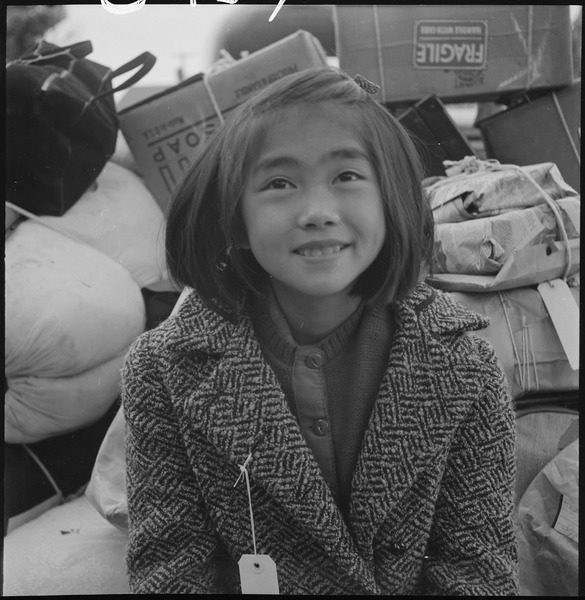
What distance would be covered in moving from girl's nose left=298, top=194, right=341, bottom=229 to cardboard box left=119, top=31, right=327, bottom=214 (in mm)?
691

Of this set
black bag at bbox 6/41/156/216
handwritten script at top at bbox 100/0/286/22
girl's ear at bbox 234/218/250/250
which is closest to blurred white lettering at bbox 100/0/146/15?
handwritten script at top at bbox 100/0/286/22

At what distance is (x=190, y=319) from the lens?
1.37 metres

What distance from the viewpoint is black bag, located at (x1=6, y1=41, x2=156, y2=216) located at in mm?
1753

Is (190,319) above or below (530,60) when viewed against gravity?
below

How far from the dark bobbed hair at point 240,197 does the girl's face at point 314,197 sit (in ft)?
0.08

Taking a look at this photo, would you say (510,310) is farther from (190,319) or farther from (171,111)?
(171,111)

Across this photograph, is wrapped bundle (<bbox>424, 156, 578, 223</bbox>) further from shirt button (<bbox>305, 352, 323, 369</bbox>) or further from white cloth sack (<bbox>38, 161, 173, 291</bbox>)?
white cloth sack (<bbox>38, 161, 173, 291</bbox>)

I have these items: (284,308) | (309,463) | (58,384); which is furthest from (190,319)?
(58,384)

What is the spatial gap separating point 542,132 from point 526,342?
707 millimetres

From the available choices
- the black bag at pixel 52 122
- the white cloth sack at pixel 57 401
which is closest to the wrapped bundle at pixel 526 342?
the white cloth sack at pixel 57 401

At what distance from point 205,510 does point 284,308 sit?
1.37ft

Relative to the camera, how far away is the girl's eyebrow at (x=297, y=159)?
1.27 meters

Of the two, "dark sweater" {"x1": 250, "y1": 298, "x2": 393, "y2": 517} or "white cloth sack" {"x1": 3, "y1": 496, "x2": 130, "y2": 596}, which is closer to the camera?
"dark sweater" {"x1": 250, "y1": 298, "x2": 393, "y2": 517}

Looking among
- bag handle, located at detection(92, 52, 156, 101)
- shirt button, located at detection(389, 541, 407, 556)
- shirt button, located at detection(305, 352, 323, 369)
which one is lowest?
shirt button, located at detection(389, 541, 407, 556)
